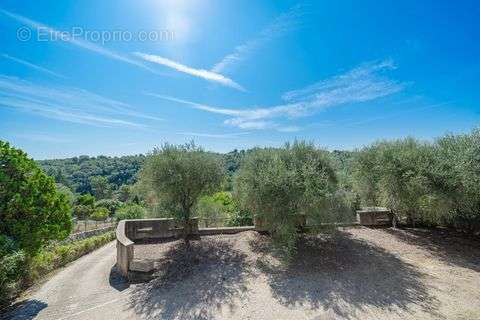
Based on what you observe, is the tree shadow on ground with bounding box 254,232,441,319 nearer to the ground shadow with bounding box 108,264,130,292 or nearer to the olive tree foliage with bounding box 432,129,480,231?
the olive tree foliage with bounding box 432,129,480,231

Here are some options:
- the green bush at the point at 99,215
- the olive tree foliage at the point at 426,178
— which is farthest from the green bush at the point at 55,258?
the green bush at the point at 99,215

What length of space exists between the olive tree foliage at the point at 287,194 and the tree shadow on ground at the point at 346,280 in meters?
0.99

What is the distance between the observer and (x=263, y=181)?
10969 mm

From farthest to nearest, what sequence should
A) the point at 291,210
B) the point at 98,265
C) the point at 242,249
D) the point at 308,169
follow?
the point at 98,265, the point at 242,249, the point at 308,169, the point at 291,210

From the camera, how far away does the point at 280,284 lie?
9680 millimetres

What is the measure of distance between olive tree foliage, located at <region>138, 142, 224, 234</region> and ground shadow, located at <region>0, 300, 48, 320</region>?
570 cm

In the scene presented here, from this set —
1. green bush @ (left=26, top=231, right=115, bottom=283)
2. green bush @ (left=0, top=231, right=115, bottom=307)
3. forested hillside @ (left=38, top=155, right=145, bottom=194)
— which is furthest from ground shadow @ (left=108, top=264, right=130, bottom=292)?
forested hillside @ (left=38, top=155, right=145, bottom=194)

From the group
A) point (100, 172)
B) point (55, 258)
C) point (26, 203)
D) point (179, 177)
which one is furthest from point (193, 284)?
point (100, 172)

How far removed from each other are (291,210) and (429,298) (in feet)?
16.4

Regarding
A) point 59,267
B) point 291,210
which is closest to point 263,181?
point 291,210

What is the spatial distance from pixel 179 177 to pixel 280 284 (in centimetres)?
614

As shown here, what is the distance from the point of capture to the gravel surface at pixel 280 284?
834 centimetres

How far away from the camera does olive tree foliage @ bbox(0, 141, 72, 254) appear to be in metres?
9.67

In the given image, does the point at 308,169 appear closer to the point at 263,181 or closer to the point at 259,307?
the point at 263,181
